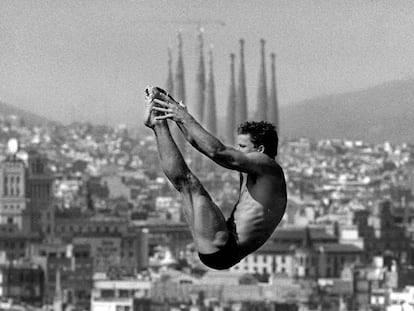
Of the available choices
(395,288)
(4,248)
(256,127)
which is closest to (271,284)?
(395,288)

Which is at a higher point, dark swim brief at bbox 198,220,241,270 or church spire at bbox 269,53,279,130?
church spire at bbox 269,53,279,130

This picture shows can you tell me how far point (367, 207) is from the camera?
206 ft

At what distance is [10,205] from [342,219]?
7668 millimetres

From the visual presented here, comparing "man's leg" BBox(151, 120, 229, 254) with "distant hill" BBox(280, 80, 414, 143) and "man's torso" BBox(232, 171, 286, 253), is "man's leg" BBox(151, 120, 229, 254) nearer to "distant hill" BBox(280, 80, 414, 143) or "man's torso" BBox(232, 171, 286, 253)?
"man's torso" BBox(232, 171, 286, 253)

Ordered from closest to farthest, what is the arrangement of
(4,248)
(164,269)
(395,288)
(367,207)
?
1. (395,288)
2. (164,269)
3. (4,248)
4. (367,207)

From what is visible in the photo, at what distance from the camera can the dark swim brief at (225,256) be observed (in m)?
3.06

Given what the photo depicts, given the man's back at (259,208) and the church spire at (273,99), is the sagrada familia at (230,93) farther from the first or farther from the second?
the man's back at (259,208)

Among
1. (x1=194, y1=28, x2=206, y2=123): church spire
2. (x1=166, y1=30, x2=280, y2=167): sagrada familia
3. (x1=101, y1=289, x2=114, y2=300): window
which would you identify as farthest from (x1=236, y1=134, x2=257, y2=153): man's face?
(x1=194, y1=28, x2=206, y2=123): church spire

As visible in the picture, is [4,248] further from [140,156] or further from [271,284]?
[140,156]

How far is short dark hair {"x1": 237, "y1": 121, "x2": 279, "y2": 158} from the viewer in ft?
10.2

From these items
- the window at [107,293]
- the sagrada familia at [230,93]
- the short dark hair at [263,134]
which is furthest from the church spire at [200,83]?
the short dark hair at [263,134]

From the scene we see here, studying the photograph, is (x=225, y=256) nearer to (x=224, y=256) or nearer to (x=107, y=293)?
(x=224, y=256)

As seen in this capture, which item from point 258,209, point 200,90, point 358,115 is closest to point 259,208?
point 258,209

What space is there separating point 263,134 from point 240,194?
0.28 ft
